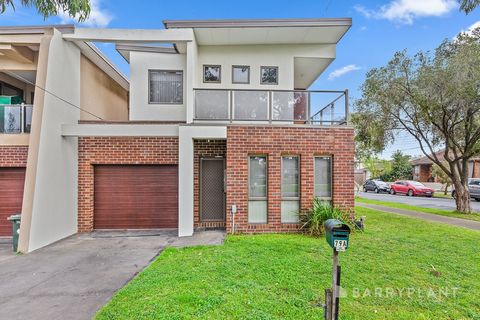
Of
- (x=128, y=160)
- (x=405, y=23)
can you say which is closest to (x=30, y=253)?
(x=128, y=160)

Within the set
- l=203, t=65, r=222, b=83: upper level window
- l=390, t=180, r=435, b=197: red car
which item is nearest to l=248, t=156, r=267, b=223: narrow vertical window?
l=203, t=65, r=222, b=83: upper level window

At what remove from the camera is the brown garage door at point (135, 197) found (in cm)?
913

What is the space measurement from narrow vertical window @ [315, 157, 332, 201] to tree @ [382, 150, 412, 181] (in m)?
39.2

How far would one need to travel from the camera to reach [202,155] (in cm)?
912

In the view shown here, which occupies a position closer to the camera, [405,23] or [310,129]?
[310,129]

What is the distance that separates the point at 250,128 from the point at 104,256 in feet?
17.1

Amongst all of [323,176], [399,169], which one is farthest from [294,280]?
[399,169]

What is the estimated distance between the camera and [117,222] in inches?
361

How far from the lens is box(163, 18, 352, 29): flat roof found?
28.6ft

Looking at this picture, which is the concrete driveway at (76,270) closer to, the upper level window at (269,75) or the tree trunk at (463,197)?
the upper level window at (269,75)

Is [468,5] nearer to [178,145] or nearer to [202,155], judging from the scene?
[202,155]

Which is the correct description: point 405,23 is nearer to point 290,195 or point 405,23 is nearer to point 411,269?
point 290,195

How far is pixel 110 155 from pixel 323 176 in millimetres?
7005

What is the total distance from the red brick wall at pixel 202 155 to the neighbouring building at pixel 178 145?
0.03 meters
